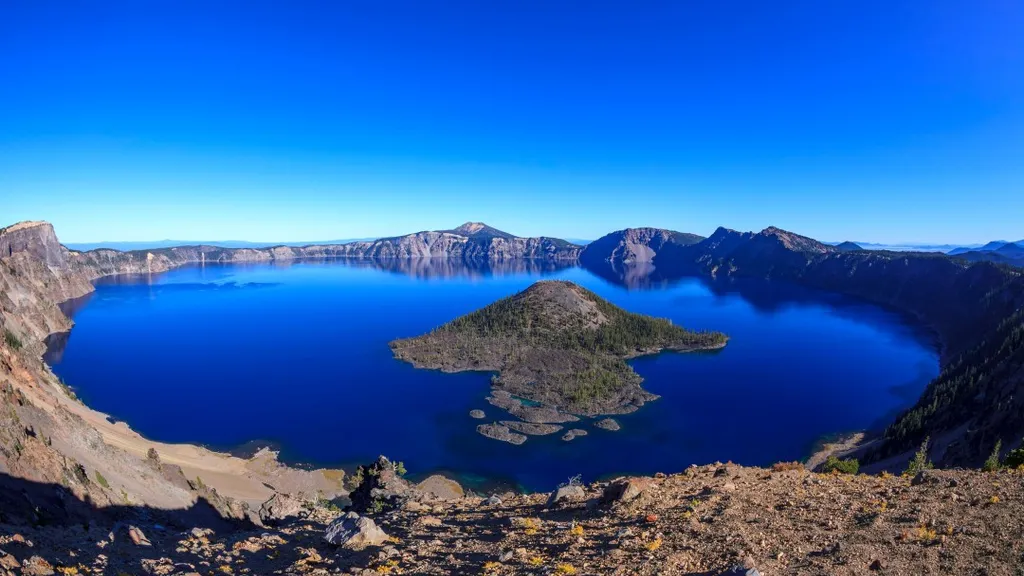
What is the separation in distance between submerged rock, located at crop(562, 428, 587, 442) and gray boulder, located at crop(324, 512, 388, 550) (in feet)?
252

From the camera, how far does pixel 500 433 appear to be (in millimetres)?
96750

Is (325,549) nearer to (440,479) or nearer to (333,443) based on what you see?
(440,479)

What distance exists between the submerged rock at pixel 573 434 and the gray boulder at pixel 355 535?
3019 inches

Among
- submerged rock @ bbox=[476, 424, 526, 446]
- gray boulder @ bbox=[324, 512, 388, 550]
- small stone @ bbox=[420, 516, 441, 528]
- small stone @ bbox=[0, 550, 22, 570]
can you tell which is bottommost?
submerged rock @ bbox=[476, 424, 526, 446]

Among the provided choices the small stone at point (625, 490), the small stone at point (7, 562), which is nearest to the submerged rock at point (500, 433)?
the small stone at point (625, 490)

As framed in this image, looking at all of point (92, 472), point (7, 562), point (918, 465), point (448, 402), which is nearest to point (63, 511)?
point (92, 472)

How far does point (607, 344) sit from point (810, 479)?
13697cm

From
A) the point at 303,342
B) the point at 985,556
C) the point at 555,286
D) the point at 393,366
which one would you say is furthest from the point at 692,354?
the point at 985,556

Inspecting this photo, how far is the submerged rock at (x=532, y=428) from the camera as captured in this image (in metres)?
97.8

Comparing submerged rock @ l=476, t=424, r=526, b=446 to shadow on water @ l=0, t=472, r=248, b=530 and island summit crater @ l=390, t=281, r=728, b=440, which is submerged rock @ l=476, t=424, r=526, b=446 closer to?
island summit crater @ l=390, t=281, r=728, b=440

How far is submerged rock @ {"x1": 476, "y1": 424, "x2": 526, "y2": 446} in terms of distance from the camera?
9456cm

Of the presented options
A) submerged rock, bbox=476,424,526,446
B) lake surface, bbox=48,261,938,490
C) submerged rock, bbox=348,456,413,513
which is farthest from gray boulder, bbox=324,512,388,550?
submerged rock, bbox=476,424,526,446

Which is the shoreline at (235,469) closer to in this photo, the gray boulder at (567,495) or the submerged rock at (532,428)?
the submerged rock at (532,428)

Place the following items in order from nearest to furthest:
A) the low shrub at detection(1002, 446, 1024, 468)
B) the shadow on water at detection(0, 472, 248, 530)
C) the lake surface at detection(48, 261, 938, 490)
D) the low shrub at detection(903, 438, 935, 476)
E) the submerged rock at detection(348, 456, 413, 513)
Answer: the shadow on water at detection(0, 472, 248, 530) → the low shrub at detection(1002, 446, 1024, 468) → the low shrub at detection(903, 438, 935, 476) → the submerged rock at detection(348, 456, 413, 513) → the lake surface at detection(48, 261, 938, 490)
